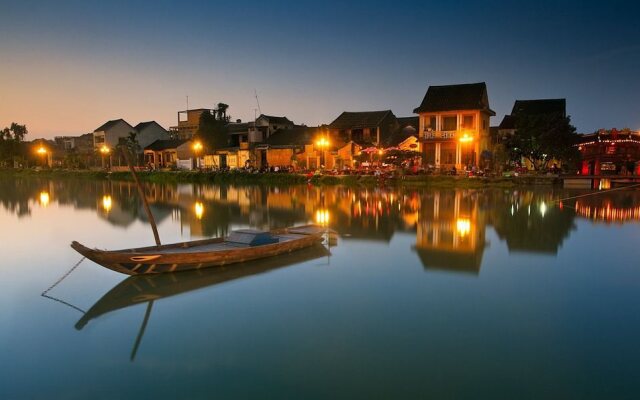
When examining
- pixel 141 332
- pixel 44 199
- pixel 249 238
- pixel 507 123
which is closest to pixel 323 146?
pixel 507 123

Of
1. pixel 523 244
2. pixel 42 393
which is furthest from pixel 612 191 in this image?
pixel 42 393

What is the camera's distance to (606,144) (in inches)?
1373

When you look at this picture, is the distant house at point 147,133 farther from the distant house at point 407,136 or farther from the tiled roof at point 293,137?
the distant house at point 407,136

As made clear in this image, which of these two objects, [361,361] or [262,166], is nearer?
[361,361]

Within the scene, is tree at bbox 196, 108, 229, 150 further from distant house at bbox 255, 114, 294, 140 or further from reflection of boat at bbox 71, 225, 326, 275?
reflection of boat at bbox 71, 225, 326, 275

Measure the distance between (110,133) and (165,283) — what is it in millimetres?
60271

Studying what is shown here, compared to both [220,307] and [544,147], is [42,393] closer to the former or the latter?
[220,307]

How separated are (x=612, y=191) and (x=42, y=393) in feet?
107

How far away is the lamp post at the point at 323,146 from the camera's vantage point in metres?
42.2

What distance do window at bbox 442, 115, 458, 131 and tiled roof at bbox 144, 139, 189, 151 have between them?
33644mm

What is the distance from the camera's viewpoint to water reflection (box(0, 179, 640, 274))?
51.0ft

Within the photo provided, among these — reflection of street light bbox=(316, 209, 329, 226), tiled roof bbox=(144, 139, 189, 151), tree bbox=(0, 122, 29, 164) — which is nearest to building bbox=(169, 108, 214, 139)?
tiled roof bbox=(144, 139, 189, 151)

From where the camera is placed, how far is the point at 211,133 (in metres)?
50.7

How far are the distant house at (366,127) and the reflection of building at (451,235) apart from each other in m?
18.5
